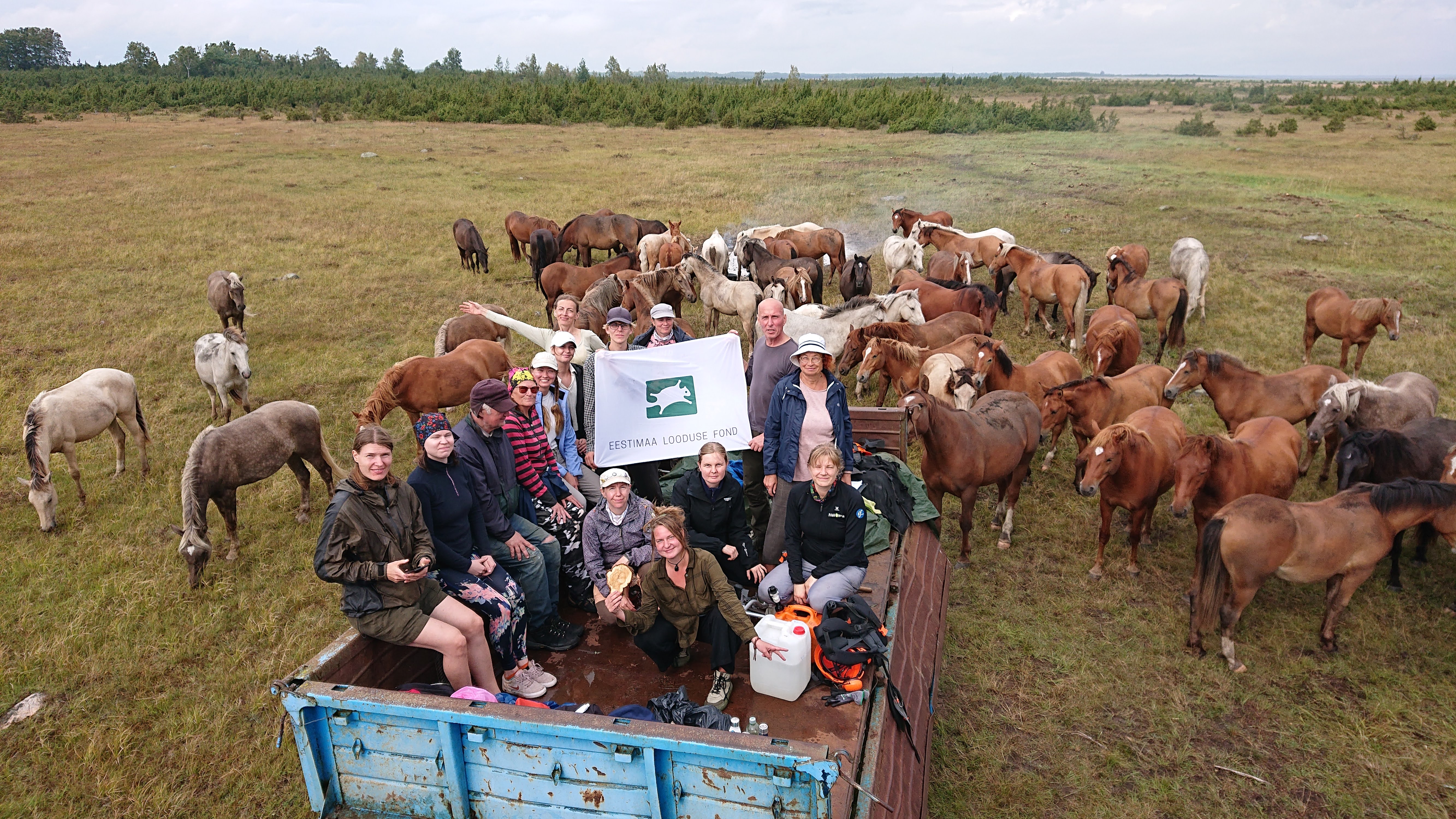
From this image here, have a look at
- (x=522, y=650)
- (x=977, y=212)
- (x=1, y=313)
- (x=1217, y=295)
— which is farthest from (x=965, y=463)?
(x=977, y=212)

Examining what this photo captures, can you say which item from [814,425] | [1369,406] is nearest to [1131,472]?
[814,425]

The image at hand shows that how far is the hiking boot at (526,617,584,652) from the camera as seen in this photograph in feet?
17.4

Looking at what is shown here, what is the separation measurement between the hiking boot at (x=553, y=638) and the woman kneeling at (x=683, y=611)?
508 mm

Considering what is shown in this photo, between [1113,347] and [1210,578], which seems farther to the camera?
[1113,347]

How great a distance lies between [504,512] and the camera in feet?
18.0

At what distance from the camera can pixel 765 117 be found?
156 feet

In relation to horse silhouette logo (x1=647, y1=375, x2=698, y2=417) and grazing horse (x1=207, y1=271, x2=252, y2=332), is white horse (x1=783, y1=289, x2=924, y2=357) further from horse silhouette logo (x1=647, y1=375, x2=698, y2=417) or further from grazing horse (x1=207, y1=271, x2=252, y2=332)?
grazing horse (x1=207, y1=271, x2=252, y2=332)

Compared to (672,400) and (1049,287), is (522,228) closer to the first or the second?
(1049,287)

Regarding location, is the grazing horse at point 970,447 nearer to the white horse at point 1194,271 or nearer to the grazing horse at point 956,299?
the grazing horse at point 956,299

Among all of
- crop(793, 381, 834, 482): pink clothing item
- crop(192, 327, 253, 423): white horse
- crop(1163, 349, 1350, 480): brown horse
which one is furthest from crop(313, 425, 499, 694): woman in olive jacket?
crop(1163, 349, 1350, 480): brown horse

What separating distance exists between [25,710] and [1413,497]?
10.1 meters

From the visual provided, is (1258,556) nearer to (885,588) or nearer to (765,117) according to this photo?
(885,588)

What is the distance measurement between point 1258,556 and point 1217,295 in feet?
36.9

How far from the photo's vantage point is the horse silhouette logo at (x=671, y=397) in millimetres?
6859
